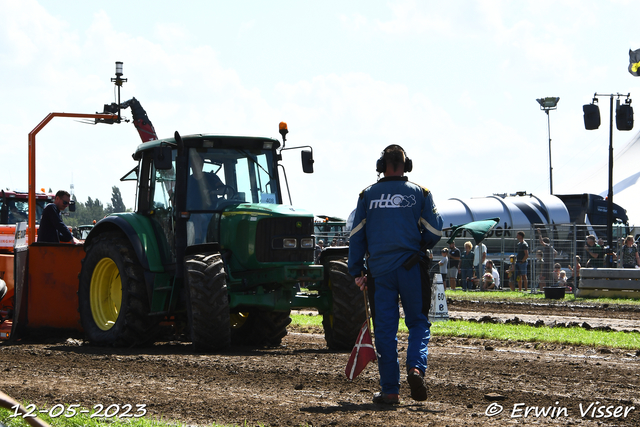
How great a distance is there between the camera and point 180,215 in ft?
32.9

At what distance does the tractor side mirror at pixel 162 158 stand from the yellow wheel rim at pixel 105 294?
6.04 feet

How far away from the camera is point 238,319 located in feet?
36.9

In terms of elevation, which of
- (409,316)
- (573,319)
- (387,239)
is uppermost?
(387,239)

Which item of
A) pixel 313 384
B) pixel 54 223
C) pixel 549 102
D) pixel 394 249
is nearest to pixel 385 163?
pixel 394 249

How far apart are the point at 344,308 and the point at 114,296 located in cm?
323

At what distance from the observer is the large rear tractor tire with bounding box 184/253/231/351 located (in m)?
9.25

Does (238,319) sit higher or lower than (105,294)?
→ lower

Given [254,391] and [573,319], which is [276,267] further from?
[573,319]

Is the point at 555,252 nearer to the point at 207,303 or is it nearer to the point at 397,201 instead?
the point at 207,303

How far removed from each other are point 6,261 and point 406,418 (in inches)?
337

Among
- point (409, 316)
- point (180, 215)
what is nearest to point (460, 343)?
point (180, 215)

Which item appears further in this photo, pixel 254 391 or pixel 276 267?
pixel 276 267

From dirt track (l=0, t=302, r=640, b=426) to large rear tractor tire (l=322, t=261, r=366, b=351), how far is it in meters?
0.28

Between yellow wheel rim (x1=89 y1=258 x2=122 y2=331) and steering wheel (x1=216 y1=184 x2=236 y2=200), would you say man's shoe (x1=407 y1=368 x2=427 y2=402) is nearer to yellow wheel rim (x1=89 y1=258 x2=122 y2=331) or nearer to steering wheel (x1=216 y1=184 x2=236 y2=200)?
steering wheel (x1=216 y1=184 x2=236 y2=200)
